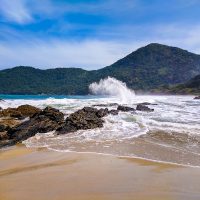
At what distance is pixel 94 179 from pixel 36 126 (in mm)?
8462

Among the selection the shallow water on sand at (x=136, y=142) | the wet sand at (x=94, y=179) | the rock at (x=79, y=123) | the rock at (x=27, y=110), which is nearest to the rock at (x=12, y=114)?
the rock at (x=27, y=110)

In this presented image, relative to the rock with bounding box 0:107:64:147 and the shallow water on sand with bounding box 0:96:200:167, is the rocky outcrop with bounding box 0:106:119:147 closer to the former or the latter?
the rock with bounding box 0:107:64:147

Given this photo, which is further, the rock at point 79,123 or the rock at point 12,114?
the rock at point 12,114

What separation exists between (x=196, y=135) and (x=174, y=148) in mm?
2789

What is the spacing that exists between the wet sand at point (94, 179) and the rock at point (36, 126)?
3948 millimetres

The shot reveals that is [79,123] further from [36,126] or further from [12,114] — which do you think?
[12,114]

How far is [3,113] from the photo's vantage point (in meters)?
24.2

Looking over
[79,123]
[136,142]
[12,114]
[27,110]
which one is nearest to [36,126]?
[79,123]

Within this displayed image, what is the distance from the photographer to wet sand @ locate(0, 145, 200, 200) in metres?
5.93

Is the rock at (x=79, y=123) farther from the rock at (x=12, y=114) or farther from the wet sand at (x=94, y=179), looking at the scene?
the rock at (x=12, y=114)

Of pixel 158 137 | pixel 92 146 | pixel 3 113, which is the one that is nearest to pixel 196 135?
pixel 158 137

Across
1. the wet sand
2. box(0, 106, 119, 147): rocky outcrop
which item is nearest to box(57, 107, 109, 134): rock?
box(0, 106, 119, 147): rocky outcrop

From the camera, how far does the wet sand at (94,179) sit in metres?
5.93

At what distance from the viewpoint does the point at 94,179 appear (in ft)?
22.8
